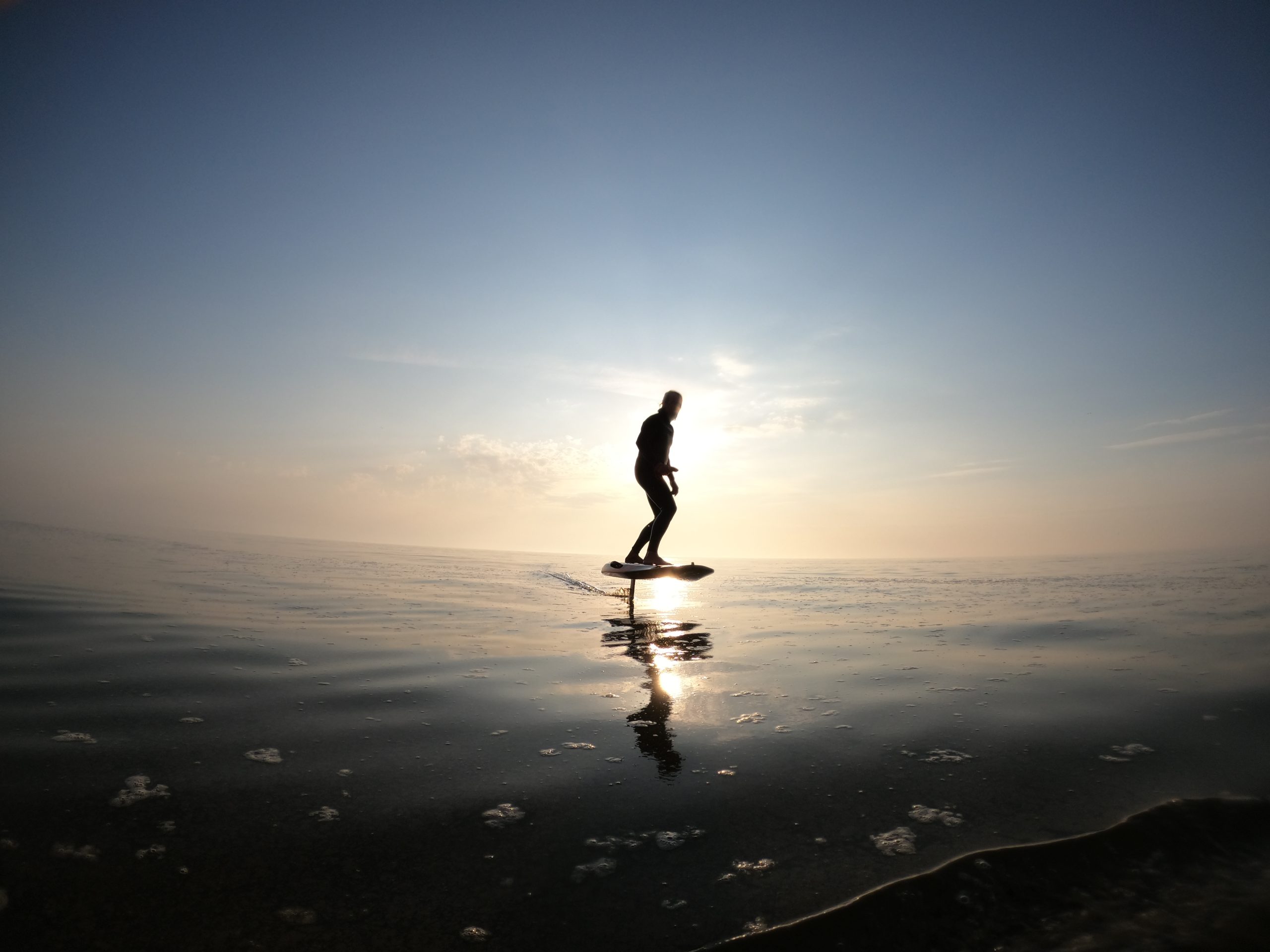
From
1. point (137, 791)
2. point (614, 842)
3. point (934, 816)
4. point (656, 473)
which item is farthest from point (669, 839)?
point (656, 473)

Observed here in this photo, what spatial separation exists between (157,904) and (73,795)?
52.9 inches

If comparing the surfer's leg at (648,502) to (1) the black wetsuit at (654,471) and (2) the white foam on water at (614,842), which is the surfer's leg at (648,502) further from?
(2) the white foam on water at (614,842)

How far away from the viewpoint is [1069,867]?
255 cm

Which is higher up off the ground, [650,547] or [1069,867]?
[650,547]

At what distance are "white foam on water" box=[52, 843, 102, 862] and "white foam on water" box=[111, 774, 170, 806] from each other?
0.42 meters

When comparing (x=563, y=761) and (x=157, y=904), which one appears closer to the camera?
(x=157, y=904)

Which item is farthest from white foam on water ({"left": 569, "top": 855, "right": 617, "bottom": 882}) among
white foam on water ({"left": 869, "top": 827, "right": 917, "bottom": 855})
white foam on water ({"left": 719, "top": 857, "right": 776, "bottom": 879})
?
white foam on water ({"left": 869, "top": 827, "right": 917, "bottom": 855})

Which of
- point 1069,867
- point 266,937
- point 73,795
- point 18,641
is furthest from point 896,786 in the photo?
point 18,641

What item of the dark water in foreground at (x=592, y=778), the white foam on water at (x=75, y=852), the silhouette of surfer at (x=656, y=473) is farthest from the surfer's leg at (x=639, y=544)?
the white foam on water at (x=75, y=852)

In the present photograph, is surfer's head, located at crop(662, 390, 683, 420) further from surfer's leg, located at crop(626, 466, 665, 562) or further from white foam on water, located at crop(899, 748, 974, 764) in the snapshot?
white foam on water, located at crop(899, 748, 974, 764)

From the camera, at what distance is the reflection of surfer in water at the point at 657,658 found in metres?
4.06

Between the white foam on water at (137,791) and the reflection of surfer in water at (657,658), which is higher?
the white foam on water at (137,791)

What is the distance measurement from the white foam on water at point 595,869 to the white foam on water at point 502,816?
0.54m

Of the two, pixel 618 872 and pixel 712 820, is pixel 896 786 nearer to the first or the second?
pixel 712 820
